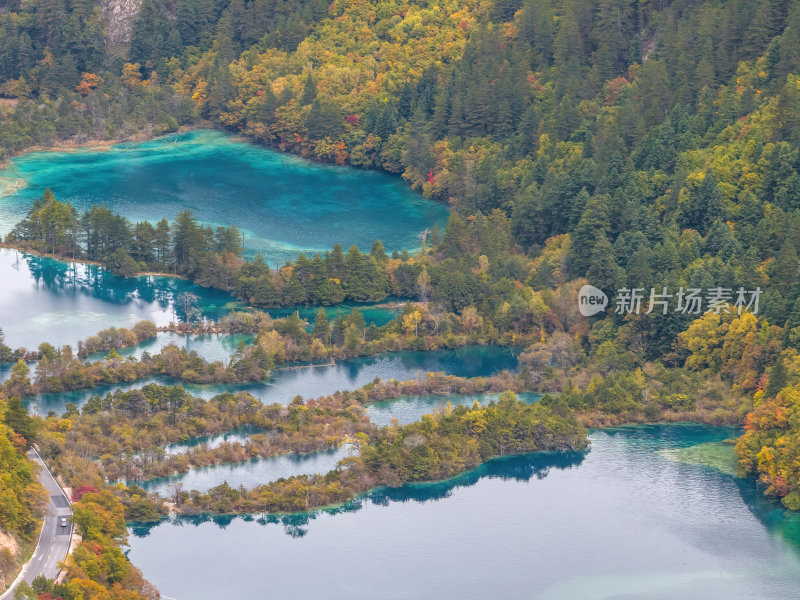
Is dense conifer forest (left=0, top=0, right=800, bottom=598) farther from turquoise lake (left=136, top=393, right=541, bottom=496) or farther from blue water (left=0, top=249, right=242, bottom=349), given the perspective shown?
turquoise lake (left=136, top=393, right=541, bottom=496)

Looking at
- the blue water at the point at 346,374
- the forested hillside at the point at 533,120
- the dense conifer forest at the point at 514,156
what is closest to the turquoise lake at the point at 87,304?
the dense conifer forest at the point at 514,156

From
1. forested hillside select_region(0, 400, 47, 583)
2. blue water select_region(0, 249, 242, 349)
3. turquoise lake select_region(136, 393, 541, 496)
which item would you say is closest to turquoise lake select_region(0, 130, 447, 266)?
blue water select_region(0, 249, 242, 349)

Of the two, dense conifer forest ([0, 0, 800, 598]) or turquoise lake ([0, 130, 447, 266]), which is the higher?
Result: dense conifer forest ([0, 0, 800, 598])

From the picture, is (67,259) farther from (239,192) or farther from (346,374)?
(346,374)

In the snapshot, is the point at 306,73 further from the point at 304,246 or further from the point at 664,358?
the point at 664,358

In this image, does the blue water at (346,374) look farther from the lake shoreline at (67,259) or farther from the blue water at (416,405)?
the lake shoreline at (67,259)

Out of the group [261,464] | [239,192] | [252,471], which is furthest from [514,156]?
[252,471]
